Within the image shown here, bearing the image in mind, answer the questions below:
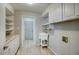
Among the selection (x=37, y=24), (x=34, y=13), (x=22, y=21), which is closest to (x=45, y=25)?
(x=37, y=24)

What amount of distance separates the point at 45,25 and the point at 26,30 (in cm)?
39

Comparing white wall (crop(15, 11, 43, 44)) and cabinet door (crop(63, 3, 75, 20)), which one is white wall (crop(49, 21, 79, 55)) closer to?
cabinet door (crop(63, 3, 75, 20))

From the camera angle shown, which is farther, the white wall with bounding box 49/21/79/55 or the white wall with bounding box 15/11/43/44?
the white wall with bounding box 15/11/43/44

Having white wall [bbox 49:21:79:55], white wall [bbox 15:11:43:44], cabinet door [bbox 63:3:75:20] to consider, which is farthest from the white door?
cabinet door [bbox 63:3:75:20]

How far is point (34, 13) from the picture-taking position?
7.18 ft

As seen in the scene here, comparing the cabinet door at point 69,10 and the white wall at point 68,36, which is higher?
the cabinet door at point 69,10

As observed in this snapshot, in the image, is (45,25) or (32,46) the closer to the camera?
(45,25)

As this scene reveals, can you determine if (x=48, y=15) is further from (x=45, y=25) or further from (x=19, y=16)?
(x=19, y=16)

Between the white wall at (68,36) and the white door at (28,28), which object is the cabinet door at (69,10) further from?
the white door at (28,28)

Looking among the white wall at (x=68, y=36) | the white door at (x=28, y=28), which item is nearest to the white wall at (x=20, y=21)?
the white door at (x=28, y=28)

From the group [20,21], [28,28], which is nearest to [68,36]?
[28,28]

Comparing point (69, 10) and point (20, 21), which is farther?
point (20, 21)

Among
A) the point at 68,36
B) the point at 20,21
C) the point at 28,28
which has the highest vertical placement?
the point at 20,21

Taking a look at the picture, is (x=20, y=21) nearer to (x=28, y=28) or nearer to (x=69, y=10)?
(x=28, y=28)
